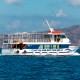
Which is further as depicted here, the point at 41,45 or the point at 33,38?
the point at 33,38

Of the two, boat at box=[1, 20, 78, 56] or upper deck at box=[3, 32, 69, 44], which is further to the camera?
upper deck at box=[3, 32, 69, 44]

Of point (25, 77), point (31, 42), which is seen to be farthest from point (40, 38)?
point (25, 77)

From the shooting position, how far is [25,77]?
6306cm

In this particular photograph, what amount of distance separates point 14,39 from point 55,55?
517 inches

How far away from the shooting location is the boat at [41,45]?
401ft

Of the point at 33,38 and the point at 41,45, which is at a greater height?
the point at 33,38

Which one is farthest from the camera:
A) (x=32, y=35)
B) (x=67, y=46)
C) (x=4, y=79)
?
(x=32, y=35)

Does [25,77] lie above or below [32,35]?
below

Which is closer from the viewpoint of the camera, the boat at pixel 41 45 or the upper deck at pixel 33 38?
the boat at pixel 41 45

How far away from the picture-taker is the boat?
12225 centimetres

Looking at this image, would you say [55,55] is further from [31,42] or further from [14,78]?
[14,78]

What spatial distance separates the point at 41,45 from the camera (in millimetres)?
122750

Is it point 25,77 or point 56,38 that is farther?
point 56,38

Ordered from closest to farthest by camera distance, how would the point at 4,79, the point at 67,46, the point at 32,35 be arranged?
1. the point at 4,79
2. the point at 67,46
3. the point at 32,35
